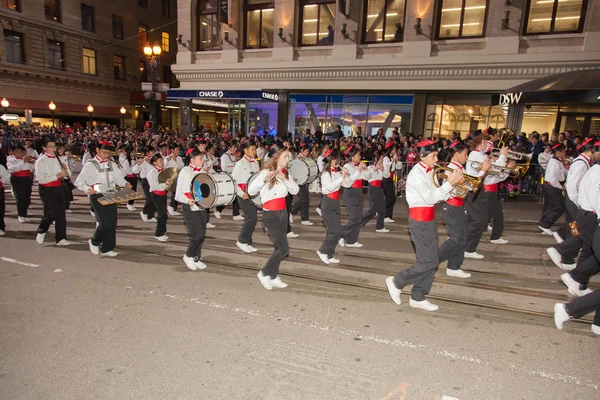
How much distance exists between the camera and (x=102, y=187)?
21.4 feet

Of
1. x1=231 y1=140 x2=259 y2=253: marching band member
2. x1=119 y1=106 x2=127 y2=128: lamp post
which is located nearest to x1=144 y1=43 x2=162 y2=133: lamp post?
x1=231 y1=140 x2=259 y2=253: marching band member

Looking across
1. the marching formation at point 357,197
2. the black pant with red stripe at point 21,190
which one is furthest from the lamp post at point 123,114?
the marching formation at point 357,197

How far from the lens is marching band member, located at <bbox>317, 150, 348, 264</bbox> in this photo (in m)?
6.31

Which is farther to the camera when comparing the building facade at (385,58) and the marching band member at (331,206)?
the building facade at (385,58)

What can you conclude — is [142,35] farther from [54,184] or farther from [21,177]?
[54,184]

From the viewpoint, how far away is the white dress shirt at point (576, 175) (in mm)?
6074

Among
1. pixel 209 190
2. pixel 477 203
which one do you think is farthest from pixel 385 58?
pixel 209 190

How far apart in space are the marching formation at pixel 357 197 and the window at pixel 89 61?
29.4 metres

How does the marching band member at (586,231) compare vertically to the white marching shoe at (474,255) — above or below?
above

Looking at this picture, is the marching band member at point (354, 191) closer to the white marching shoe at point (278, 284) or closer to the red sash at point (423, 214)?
the white marching shoe at point (278, 284)

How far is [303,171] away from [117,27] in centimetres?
3655

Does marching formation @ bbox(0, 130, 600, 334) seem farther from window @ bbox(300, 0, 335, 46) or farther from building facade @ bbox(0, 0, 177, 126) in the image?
building facade @ bbox(0, 0, 177, 126)

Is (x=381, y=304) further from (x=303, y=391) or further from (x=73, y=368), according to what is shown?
(x=73, y=368)

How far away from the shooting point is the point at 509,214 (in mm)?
10383
